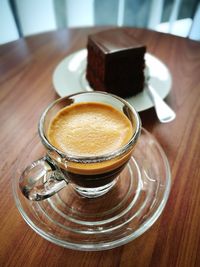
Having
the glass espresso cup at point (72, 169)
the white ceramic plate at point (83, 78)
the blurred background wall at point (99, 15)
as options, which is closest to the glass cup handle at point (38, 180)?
the glass espresso cup at point (72, 169)

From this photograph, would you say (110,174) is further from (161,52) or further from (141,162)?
(161,52)

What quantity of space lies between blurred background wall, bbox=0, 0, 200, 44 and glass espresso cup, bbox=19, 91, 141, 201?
130 cm

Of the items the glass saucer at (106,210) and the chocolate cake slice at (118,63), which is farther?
the chocolate cake slice at (118,63)

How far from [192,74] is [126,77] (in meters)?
0.29

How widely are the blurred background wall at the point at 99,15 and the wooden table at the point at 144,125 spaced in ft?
1.99

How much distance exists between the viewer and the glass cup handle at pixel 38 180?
54cm

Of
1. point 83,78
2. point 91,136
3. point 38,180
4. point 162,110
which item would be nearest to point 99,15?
point 83,78

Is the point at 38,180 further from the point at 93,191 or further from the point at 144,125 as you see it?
the point at 144,125

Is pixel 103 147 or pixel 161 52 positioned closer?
pixel 103 147

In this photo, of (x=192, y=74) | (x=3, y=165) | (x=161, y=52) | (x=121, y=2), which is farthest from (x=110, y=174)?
(x=121, y=2)

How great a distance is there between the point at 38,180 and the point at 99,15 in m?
1.55

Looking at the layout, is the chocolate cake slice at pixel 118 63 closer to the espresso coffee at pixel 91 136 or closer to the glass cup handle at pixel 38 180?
the espresso coffee at pixel 91 136

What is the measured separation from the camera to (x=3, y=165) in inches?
26.5

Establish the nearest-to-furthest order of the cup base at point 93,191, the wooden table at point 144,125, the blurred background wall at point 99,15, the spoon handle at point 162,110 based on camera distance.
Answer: the wooden table at point 144,125, the cup base at point 93,191, the spoon handle at point 162,110, the blurred background wall at point 99,15
